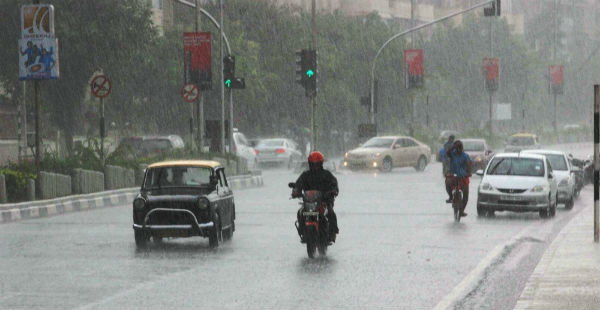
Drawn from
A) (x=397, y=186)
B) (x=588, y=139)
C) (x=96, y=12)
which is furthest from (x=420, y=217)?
(x=588, y=139)

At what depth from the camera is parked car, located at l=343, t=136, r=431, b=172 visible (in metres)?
46.5

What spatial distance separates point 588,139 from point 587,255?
9824cm

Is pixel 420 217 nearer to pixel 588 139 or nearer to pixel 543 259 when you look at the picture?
pixel 543 259

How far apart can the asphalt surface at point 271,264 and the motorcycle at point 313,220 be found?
24 centimetres

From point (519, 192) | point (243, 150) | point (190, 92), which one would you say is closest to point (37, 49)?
point (519, 192)

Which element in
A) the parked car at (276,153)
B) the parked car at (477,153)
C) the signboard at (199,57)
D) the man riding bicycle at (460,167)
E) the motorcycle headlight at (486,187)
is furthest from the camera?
the parked car at (276,153)

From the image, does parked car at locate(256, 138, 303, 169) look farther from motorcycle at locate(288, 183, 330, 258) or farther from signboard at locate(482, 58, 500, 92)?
motorcycle at locate(288, 183, 330, 258)

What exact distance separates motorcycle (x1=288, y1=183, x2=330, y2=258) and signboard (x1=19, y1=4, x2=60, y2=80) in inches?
464

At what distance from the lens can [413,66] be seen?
5566 centimetres

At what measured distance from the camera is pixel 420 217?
22.7m

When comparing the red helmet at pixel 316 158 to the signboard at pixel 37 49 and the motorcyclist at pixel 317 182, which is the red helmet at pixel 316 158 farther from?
the signboard at pixel 37 49

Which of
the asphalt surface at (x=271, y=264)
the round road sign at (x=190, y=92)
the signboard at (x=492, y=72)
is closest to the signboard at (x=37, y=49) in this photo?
the asphalt surface at (x=271, y=264)

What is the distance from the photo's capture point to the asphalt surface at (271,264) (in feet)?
35.8

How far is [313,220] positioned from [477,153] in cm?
3150
